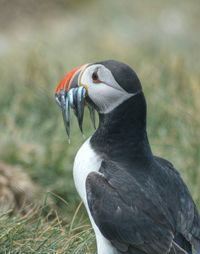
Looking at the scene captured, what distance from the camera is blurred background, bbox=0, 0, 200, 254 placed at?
6246 mm

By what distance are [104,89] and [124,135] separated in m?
0.33

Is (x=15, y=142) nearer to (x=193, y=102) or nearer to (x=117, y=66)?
(x=193, y=102)

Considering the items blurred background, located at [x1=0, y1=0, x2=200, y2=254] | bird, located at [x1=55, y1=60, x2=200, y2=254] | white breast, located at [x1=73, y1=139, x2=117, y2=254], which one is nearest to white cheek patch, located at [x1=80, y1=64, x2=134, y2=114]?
bird, located at [x1=55, y1=60, x2=200, y2=254]

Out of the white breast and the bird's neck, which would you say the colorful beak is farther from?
the white breast

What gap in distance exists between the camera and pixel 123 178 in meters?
5.66

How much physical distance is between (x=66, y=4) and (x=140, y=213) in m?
15.8

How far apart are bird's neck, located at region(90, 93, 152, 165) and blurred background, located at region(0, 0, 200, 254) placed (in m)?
0.53

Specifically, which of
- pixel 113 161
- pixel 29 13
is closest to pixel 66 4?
pixel 29 13

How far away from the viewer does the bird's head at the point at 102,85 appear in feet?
18.4

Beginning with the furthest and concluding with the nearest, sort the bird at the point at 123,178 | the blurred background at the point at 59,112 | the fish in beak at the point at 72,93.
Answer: the blurred background at the point at 59,112
the fish in beak at the point at 72,93
the bird at the point at 123,178

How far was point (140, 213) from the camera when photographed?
18.3 feet

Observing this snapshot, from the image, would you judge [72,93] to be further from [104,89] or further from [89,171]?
[89,171]

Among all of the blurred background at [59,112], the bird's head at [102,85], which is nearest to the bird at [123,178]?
the bird's head at [102,85]

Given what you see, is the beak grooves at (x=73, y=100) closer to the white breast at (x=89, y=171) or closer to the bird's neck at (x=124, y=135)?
the bird's neck at (x=124, y=135)
